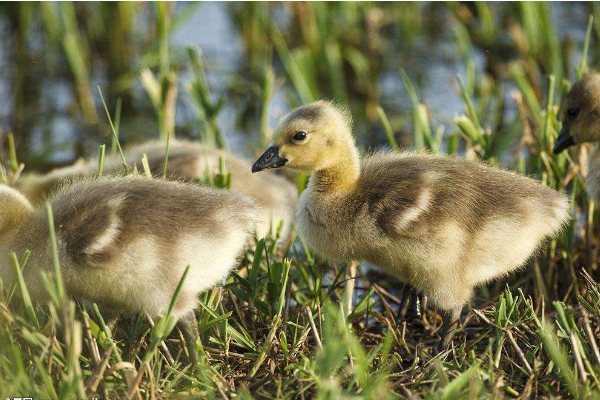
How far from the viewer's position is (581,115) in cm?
406

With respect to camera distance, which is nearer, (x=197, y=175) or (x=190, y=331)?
(x=190, y=331)

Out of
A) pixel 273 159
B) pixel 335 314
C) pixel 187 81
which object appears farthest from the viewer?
pixel 187 81

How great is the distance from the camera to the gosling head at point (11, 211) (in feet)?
9.98

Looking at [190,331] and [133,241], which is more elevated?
[133,241]

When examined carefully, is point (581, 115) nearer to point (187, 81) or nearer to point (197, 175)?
point (197, 175)

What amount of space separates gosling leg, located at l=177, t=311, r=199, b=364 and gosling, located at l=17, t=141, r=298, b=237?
42.0 inches

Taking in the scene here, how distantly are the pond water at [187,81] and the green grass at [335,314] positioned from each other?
11 centimetres

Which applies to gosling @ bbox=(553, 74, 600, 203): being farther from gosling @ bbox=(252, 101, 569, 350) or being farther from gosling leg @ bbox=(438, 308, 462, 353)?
gosling leg @ bbox=(438, 308, 462, 353)

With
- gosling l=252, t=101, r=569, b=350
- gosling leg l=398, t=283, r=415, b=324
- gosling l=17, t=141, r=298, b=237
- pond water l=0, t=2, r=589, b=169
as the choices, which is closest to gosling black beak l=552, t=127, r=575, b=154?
gosling l=252, t=101, r=569, b=350

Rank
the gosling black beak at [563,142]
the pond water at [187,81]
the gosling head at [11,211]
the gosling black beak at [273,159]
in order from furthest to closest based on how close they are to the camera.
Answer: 1. the pond water at [187,81]
2. the gosling black beak at [563,142]
3. the gosling black beak at [273,159]
4. the gosling head at [11,211]

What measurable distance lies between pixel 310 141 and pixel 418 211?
20.4 inches

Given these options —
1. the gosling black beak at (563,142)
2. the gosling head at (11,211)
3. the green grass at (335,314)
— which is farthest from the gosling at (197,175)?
the gosling black beak at (563,142)

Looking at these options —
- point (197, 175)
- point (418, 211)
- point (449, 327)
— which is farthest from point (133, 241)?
point (197, 175)

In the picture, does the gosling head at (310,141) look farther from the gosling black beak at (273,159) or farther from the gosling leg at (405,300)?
the gosling leg at (405,300)
